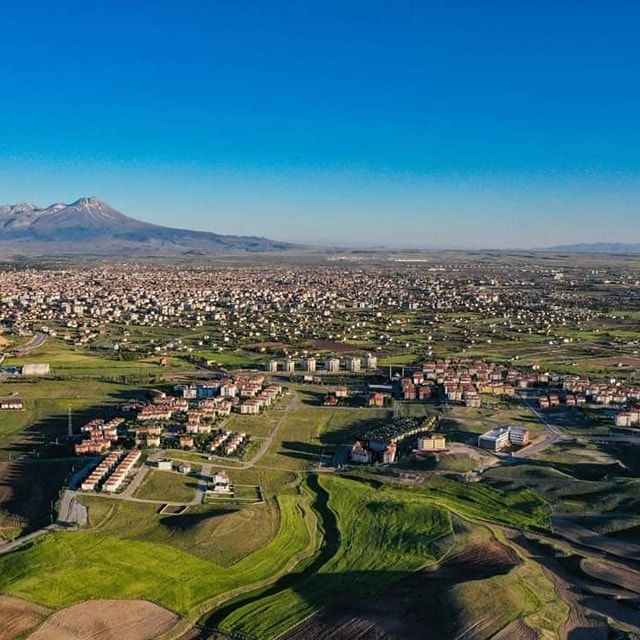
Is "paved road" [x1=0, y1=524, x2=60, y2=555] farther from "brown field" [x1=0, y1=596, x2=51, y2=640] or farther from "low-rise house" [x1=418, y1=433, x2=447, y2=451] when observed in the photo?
"low-rise house" [x1=418, y1=433, x2=447, y2=451]

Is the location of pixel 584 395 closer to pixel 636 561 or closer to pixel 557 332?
pixel 636 561

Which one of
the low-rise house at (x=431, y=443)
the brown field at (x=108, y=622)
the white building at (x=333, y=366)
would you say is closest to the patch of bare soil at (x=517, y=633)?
the brown field at (x=108, y=622)

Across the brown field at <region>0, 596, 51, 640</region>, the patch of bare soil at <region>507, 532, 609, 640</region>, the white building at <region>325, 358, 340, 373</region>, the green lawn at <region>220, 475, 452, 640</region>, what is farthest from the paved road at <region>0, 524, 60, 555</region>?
the white building at <region>325, 358, 340, 373</region>

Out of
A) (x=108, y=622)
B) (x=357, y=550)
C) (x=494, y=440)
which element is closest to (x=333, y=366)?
(x=494, y=440)

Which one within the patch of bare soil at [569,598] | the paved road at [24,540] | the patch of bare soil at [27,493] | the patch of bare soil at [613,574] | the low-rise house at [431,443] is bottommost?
the patch of bare soil at [27,493]

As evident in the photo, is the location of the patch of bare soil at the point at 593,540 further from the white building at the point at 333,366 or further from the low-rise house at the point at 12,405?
the low-rise house at the point at 12,405

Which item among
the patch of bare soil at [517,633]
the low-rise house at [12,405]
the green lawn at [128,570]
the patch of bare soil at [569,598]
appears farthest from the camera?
the low-rise house at [12,405]

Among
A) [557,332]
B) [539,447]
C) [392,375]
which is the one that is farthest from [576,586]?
[557,332]
